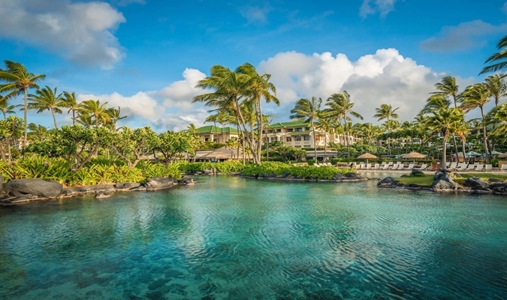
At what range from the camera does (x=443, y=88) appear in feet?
131

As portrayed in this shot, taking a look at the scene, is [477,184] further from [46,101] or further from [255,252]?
[46,101]

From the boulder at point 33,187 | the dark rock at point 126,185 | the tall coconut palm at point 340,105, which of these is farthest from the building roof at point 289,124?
the boulder at point 33,187

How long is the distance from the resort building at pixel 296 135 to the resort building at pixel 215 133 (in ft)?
29.7

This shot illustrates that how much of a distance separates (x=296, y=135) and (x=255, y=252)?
68.0 meters

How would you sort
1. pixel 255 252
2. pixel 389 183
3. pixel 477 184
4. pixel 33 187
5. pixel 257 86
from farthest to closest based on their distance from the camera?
pixel 257 86, pixel 389 183, pixel 477 184, pixel 33 187, pixel 255 252

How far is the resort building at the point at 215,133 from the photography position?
76812 millimetres

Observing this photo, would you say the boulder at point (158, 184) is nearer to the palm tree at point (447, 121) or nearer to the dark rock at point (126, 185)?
the dark rock at point (126, 185)

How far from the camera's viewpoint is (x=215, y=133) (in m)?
78.9

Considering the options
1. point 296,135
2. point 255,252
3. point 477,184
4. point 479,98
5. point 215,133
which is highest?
point 215,133

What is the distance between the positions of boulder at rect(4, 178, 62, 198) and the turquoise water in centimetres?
220

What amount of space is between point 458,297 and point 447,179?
16981 millimetres

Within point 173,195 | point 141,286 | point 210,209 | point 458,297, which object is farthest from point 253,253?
point 173,195

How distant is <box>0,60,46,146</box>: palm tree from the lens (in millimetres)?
28337

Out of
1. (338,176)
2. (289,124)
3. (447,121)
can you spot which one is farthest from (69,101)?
(289,124)
